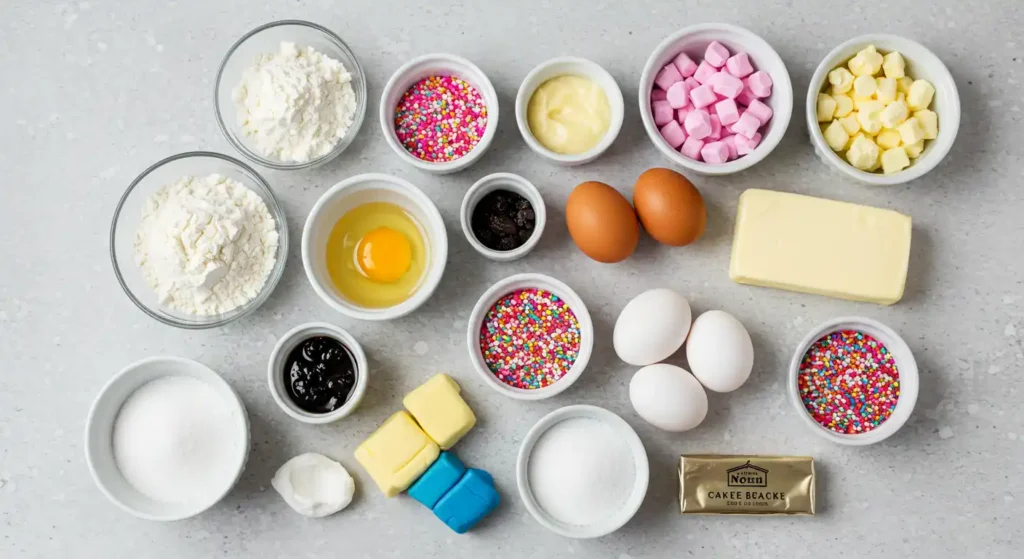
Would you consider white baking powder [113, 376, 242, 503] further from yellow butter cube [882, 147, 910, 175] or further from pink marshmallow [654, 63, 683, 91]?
yellow butter cube [882, 147, 910, 175]

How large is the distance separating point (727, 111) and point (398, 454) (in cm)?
106

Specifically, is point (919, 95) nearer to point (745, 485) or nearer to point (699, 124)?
point (699, 124)

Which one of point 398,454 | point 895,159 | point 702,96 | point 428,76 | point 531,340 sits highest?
point 428,76

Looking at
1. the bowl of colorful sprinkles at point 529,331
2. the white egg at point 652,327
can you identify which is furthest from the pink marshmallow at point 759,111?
the bowl of colorful sprinkles at point 529,331

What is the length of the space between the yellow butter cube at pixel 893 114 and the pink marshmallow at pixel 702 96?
0.37m

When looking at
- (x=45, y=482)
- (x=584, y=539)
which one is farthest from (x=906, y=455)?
(x=45, y=482)

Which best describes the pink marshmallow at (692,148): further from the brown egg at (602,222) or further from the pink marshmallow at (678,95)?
the brown egg at (602,222)

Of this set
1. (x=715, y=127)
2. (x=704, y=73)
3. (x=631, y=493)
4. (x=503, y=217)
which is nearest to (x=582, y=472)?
(x=631, y=493)

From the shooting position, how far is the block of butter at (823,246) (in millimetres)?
1730

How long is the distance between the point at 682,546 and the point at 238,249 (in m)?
1.21

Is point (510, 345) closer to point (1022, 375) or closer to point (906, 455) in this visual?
point (906, 455)

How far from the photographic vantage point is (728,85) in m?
1.72

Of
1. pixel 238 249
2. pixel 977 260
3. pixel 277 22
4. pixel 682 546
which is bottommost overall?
Answer: pixel 682 546

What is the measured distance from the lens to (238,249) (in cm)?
171
